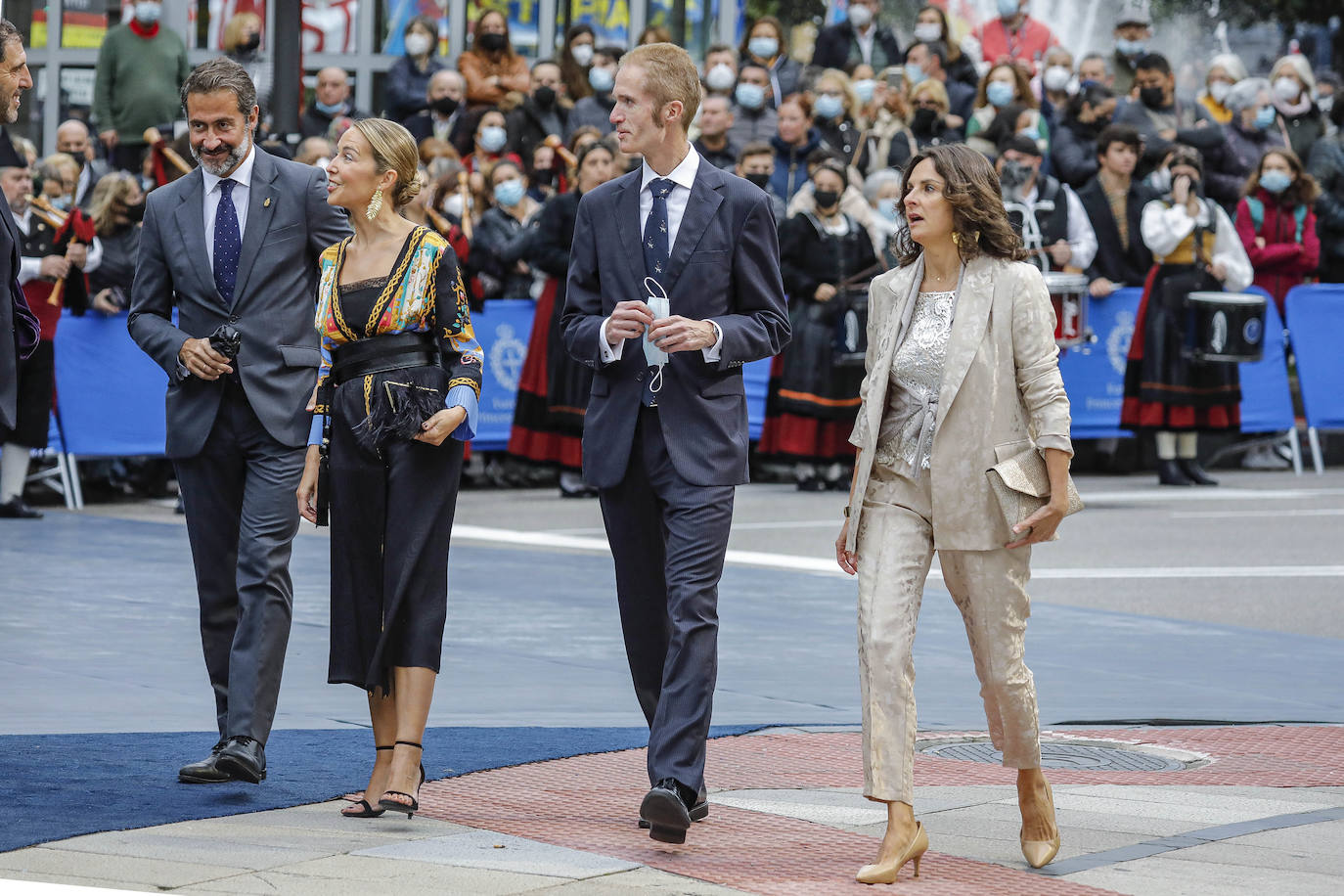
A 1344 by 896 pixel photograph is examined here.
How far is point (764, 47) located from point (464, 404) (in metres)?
Answer: 14.6

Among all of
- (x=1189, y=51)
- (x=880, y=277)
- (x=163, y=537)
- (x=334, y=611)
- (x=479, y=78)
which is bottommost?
(x=163, y=537)

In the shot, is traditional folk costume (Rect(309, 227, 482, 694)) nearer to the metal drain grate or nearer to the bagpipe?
the metal drain grate

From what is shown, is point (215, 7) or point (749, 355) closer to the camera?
point (749, 355)

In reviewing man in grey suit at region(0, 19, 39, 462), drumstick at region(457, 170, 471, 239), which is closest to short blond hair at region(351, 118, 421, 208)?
man in grey suit at region(0, 19, 39, 462)

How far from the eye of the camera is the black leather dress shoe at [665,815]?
5770mm

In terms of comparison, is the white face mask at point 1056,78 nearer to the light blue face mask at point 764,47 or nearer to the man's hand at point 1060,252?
the light blue face mask at point 764,47

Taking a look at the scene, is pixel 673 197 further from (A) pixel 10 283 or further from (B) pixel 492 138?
(B) pixel 492 138

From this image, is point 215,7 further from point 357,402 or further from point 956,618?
point 357,402

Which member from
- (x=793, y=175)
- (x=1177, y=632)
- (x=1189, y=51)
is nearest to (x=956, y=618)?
(x=1177, y=632)

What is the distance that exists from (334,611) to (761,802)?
1.34 m

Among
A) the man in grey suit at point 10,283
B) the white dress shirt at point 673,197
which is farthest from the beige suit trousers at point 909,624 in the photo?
the man in grey suit at point 10,283

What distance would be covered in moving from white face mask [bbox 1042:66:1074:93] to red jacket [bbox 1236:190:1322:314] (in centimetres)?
286

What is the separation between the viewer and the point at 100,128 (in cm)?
1820

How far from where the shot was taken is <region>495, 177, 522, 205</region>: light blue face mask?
16500mm
